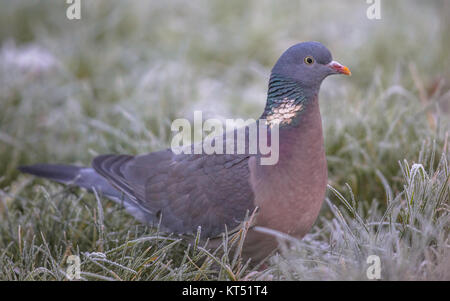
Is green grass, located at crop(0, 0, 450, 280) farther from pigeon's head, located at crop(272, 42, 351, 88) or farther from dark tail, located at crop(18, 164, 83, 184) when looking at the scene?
pigeon's head, located at crop(272, 42, 351, 88)

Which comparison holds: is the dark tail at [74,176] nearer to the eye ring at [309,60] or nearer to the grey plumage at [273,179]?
the grey plumage at [273,179]

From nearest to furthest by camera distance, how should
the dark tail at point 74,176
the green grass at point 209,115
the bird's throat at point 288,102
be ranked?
the green grass at point 209,115 < the bird's throat at point 288,102 < the dark tail at point 74,176

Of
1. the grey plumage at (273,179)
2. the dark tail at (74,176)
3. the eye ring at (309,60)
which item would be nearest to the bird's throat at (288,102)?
the grey plumage at (273,179)

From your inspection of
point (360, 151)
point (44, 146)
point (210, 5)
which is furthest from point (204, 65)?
point (360, 151)

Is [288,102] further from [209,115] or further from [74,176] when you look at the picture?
[209,115]

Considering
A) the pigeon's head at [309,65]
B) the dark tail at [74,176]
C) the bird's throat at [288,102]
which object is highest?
the pigeon's head at [309,65]

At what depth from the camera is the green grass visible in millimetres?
2477

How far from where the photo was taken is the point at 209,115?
431cm

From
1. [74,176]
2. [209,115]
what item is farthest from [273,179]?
[209,115]

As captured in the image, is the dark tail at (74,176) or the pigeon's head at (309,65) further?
the dark tail at (74,176)

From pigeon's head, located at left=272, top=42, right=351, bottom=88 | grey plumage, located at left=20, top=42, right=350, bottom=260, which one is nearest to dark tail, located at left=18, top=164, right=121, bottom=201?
grey plumage, located at left=20, top=42, right=350, bottom=260

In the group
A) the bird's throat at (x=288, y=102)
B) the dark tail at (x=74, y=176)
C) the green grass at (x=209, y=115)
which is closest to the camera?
the green grass at (x=209, y=115)

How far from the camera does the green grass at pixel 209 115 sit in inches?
97.5
